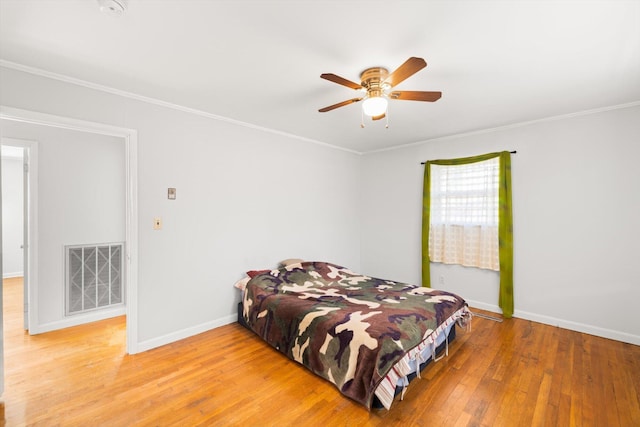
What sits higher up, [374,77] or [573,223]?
[374,77]

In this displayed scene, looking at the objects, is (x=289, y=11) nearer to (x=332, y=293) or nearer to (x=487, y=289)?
(x=332, y=293)

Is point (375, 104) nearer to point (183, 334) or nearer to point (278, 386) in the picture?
point (278, 386)

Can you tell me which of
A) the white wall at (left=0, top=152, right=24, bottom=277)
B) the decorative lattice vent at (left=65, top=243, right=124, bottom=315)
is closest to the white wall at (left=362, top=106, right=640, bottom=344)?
the decorative lattice vent at (left=65, top=243, right=124, bottom=315)

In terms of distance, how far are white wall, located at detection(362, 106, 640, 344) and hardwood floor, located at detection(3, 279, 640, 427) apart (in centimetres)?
40

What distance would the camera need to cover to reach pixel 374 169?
4.98 metres

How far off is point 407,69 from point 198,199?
8.05 feet

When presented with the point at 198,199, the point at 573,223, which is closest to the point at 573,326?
the point at 573,223

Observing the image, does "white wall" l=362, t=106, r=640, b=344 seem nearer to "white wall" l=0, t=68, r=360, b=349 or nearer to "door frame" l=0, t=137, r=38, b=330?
"white wall" l=0, t=68, r=360, b=349

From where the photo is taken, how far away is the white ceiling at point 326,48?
5.06 ft

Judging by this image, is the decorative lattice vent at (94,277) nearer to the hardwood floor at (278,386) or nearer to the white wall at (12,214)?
the hardwood floor at (278,386)

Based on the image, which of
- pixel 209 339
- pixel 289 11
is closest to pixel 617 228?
pixel 289 11

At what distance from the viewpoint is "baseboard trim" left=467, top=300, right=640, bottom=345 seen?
2828 mm

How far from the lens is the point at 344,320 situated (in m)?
2.22

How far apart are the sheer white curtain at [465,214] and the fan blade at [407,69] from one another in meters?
2.44
